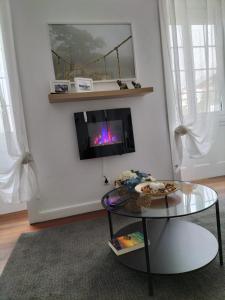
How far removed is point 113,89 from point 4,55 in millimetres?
1130

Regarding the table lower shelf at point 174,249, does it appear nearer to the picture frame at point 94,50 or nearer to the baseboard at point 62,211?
the baseboard at point 62,211

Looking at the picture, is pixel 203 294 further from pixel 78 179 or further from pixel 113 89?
pixel 113 89

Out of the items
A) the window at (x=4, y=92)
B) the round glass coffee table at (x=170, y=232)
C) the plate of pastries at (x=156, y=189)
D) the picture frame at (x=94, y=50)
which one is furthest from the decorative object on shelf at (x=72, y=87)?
the plate of pastries at (x=156, y=189)

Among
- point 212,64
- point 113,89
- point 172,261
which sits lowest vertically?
point 172,261

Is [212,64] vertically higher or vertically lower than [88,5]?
lower

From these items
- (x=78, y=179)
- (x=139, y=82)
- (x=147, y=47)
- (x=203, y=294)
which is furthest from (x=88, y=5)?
(x=203, y=294)

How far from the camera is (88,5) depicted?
259 centimetres

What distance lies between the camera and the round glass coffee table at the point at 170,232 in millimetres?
1424

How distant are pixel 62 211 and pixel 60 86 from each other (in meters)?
1.33

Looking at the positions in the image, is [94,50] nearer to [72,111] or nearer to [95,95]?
[95,95]

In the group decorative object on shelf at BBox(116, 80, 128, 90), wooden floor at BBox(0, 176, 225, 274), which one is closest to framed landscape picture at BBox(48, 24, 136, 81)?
decorative object on shelf at BBox(116, 80, 128, 90)

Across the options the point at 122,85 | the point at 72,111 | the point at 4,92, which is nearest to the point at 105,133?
the point at 72,111

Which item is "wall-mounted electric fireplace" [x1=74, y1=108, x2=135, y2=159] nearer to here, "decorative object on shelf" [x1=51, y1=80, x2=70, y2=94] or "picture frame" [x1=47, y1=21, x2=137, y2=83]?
"decorative object on shelf" [x1=51, y1=80, x2=70, y2=94]

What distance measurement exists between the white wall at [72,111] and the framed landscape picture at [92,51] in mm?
76
